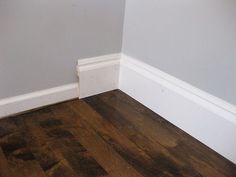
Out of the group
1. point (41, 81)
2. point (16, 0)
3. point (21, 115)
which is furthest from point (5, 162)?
point (16, 0)

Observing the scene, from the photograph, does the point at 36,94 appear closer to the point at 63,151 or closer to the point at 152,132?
the point at 63,151

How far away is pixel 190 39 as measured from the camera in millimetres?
1521

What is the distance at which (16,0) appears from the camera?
1461mm

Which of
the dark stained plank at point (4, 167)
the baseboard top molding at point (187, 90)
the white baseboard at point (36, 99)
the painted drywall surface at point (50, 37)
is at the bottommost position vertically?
the dark stained plank at point (4, 167)

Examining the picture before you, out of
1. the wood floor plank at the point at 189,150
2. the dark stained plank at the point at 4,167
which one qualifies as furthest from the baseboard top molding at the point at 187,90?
the dark stained plank at the point at 4,167

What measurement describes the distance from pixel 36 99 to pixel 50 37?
0.40 meters

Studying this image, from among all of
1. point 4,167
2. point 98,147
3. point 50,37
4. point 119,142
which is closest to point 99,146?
point 98,147

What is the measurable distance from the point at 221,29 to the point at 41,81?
107 cm

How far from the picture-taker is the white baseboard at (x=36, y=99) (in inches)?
64.9

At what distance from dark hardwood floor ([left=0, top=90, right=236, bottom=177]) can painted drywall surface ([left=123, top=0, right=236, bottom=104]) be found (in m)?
0.35

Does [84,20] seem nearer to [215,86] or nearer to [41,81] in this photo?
[41,81]

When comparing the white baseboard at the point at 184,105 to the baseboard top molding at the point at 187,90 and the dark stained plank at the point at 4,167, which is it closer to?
the baseboard top molding at the point at 187,90

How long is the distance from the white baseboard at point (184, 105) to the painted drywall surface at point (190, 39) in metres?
0.05

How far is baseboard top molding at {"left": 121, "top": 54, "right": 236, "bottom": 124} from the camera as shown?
4.69ft
